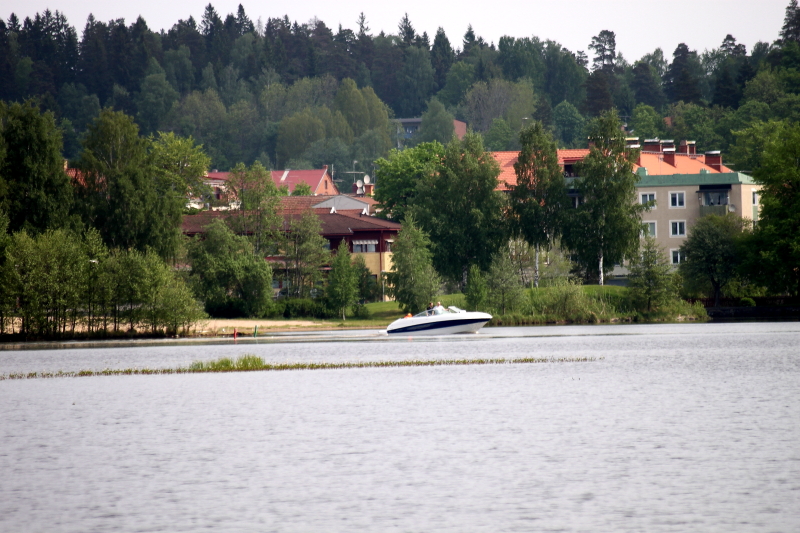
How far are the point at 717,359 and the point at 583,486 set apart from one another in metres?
28.9

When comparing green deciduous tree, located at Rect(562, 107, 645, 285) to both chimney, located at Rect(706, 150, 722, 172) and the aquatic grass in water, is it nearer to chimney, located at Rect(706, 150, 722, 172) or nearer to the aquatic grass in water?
chimney, located at Rect(706, 150, 722, 172)

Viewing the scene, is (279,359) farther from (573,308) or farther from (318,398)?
(573,308)

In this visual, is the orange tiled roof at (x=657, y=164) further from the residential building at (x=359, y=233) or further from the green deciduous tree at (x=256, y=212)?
the green deciduous tree at (x=256, y=212)

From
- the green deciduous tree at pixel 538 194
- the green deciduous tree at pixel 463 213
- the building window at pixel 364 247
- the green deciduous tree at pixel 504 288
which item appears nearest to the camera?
the green deciduous tree at pixel 504 288

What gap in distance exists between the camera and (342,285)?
279ft

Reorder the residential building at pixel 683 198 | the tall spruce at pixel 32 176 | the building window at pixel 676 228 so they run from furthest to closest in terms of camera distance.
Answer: the building window at pixel 676 228, the residential building at pixel 683 198, the tall spruce at pixel 32 176

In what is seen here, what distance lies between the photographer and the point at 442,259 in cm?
9525

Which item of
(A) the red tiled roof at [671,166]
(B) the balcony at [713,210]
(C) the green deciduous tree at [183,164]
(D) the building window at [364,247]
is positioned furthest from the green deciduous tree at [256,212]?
(B) the balcony at [713,210]

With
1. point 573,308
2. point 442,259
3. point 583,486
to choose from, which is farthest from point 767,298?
point 583,486

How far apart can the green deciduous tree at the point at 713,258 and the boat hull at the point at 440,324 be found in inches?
1026

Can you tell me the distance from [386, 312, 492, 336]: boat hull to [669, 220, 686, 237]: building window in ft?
143

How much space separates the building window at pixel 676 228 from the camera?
108 meters

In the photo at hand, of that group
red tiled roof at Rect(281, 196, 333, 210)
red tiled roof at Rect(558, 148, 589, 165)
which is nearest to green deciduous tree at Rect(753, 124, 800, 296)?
red tiled roof at Rect(558, 148, 589, 165)

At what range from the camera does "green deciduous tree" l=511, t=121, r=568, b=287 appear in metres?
93.6
